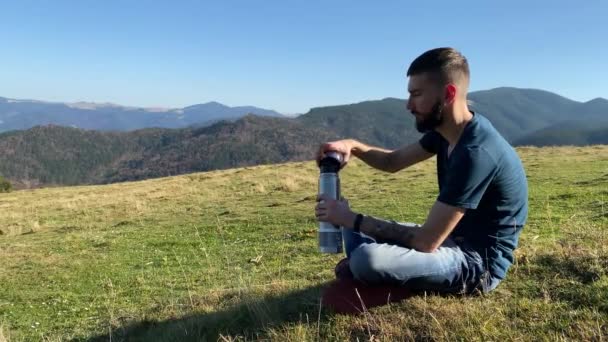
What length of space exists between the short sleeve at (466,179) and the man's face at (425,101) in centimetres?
47

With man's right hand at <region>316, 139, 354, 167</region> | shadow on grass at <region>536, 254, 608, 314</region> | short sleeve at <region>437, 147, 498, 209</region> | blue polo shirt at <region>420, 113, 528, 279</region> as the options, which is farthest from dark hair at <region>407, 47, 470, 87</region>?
shadow on grass at <region>536, 254, 608, 314</region>

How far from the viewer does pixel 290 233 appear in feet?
37.2

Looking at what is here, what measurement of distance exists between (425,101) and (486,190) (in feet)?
2.74

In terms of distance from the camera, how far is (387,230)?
157 inches

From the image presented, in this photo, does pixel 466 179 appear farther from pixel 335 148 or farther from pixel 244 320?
pixel 244 320

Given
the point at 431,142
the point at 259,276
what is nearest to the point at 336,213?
the point at 431,142

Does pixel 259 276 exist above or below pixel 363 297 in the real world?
below

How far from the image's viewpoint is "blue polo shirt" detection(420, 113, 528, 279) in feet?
11.5

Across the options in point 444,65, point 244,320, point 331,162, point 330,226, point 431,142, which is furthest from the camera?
point 431,142

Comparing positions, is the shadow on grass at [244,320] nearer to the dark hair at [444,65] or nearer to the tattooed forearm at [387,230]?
the tattooed forearm at [387,230]

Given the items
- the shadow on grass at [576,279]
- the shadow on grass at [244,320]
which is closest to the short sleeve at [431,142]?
the shadow on grass at [576,279]

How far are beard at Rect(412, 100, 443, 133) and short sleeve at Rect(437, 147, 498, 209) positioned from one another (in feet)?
1.50

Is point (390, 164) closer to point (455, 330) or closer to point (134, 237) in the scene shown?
point (455, 330)

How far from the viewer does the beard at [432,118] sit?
386 centimetres
